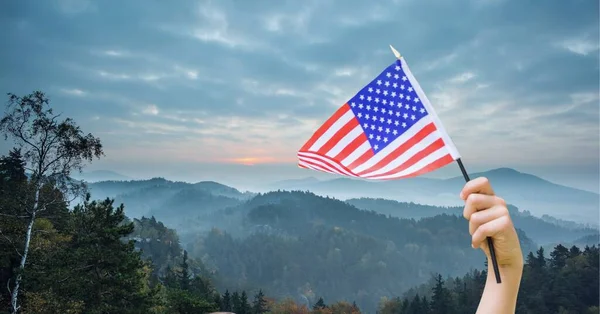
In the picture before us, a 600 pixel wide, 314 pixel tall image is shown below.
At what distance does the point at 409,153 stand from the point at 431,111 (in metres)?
0.62

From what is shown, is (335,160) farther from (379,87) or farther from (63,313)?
(63,313)

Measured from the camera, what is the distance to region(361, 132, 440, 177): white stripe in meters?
4.50

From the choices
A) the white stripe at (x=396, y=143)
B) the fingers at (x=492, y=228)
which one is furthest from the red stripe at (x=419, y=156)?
the fingers at (x=492, y=228)

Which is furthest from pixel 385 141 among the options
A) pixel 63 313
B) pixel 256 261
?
pixel 256 261

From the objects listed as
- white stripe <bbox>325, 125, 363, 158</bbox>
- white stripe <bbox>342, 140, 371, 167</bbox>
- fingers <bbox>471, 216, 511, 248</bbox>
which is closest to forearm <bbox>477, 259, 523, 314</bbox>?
fingers <bbox>471, 216, 511, 248</bbox>

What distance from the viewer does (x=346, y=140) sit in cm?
521

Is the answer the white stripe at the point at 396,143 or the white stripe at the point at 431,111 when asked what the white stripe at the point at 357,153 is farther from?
the white stripe at the point at 431,111

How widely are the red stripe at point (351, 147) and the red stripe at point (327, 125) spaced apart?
15.0 inches

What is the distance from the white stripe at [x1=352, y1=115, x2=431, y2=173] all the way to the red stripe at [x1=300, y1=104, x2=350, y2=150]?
702 mm

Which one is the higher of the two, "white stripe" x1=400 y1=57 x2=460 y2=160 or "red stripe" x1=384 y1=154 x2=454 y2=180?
"white stripe" x1=400 y1=57 x2=460 y2=160

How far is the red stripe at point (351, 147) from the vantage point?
5125mm

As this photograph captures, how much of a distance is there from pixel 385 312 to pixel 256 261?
398 feet

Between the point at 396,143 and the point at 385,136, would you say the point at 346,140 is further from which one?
the point at 396,143

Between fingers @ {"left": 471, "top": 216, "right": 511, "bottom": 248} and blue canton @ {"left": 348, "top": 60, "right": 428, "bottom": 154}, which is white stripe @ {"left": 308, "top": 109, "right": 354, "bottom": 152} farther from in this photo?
fingers @ {"left": 471, "top": 216, "right": 511, "bottom": 248}
